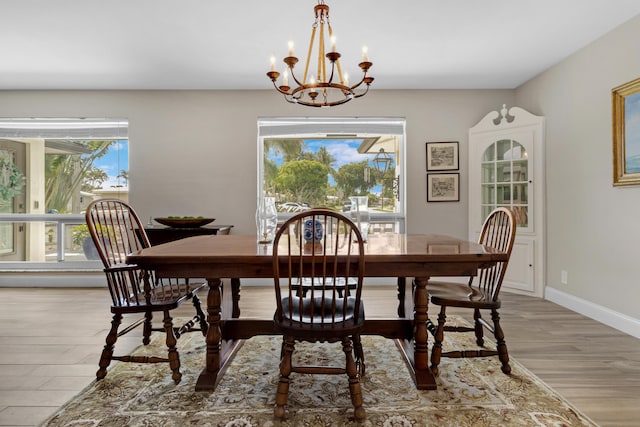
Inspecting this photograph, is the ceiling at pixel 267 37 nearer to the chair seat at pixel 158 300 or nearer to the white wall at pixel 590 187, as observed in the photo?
the white wall at pixel 590 187

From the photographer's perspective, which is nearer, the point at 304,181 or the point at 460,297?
the point at 460,297

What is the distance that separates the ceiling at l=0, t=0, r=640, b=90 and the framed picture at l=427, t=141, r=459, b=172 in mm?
733

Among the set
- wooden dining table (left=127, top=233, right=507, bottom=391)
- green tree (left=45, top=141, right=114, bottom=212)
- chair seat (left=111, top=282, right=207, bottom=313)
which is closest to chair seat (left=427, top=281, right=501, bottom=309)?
wooden dining table (left=127, top=233, right=507, bottom=391)

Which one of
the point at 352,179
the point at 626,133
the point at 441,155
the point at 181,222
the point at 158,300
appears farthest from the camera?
the point at 352,179

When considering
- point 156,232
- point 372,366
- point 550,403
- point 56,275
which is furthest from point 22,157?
point 550,403

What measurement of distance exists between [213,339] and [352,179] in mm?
3091

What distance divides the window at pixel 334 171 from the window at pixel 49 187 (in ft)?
6.19

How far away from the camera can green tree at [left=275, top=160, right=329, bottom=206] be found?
4.73m

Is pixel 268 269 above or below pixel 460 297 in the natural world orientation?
above

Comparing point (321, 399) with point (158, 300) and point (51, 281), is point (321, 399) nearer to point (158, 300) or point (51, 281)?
point (158, 300)

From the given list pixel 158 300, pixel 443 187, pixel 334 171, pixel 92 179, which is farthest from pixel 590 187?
pixel 92 179

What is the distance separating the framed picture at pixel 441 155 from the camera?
4.55 metres

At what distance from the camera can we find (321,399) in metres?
1.88

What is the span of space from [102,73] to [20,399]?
3.31 meters
